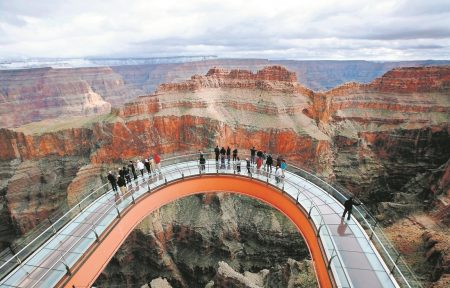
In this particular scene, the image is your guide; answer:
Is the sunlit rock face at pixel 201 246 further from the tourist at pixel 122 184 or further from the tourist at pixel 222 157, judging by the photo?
the tourist at pixel 122 184

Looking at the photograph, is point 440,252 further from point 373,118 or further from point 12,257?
point 373,118

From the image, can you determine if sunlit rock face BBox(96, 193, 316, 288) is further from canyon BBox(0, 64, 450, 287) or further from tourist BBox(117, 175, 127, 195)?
tourist BBox(117, 175, 127, 195)

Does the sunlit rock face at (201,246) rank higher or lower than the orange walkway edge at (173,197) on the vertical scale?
lower

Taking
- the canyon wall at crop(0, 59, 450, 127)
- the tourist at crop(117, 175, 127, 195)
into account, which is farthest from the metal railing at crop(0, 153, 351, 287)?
the canyon wall at crop(0, 59, 450, 127)

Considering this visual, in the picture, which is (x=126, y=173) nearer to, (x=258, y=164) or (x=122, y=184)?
(x=122, y=184)

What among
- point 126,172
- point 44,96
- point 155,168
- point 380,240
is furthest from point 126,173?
point 44,96

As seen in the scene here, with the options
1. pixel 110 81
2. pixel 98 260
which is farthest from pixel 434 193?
pixel 110 81

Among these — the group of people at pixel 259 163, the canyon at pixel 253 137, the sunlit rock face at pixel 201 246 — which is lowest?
the sunlit rock face at pixel 201 246

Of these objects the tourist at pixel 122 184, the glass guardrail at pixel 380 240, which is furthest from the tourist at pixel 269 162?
the tourist at pixel 122 184
